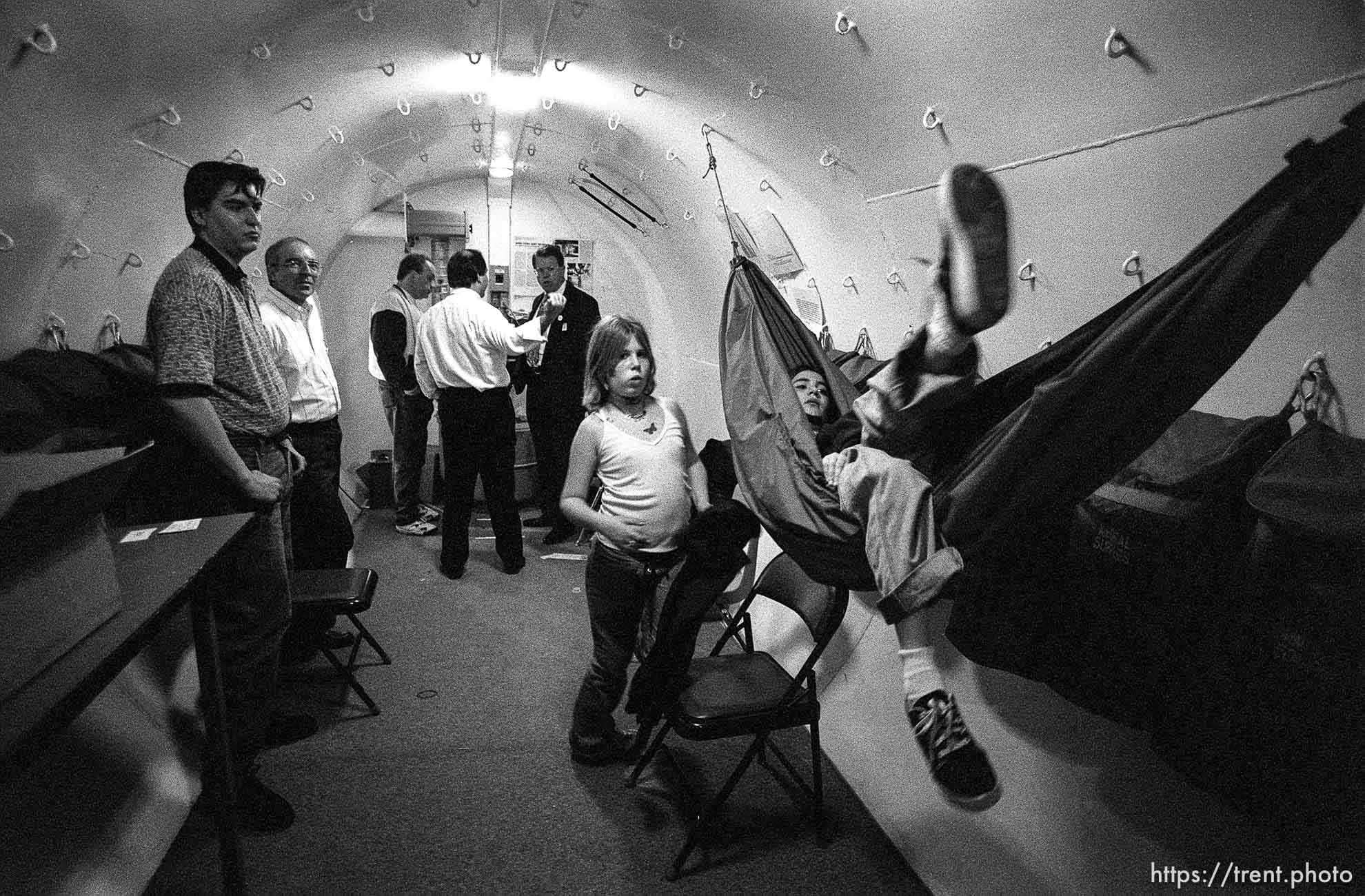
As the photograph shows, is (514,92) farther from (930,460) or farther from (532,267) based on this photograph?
(930,460)

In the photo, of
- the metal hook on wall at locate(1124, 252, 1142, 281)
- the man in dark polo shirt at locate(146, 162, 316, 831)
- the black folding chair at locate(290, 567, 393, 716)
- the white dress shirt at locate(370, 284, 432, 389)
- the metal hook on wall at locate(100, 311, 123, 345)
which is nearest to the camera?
the metal hook on wall at locate(1124, 252, 1142, 281)

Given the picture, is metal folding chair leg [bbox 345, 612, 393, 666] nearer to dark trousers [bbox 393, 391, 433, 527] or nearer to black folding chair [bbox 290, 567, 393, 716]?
black folding chair [bbox 290, 567, 393, 716]

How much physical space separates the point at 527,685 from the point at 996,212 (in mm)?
2308

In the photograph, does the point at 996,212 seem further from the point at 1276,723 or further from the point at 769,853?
the point at 769,853

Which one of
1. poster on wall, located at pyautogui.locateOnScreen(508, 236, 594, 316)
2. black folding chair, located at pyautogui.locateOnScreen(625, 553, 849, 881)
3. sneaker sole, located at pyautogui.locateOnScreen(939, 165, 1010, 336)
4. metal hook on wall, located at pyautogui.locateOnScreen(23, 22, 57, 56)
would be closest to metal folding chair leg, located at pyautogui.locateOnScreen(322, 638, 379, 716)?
black folding chair, located at pyautogui.locateOnScreen(625, 553, 849, 881)

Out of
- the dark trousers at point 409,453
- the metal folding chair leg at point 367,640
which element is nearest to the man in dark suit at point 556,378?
the dark trousers at point 409,453

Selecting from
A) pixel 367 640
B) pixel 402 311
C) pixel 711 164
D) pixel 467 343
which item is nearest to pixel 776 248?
pixel 711 164

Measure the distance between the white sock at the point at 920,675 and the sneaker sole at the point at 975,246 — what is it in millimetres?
551

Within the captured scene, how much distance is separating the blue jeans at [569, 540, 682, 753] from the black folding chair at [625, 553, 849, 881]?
0.64 feet

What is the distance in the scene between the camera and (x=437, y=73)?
9.82 feet

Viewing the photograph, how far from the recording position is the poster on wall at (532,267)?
16.8 feet

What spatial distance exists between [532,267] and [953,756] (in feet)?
15.5

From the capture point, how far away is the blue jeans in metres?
1.98

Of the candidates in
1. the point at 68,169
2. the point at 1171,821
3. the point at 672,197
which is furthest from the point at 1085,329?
the point at 672,197
